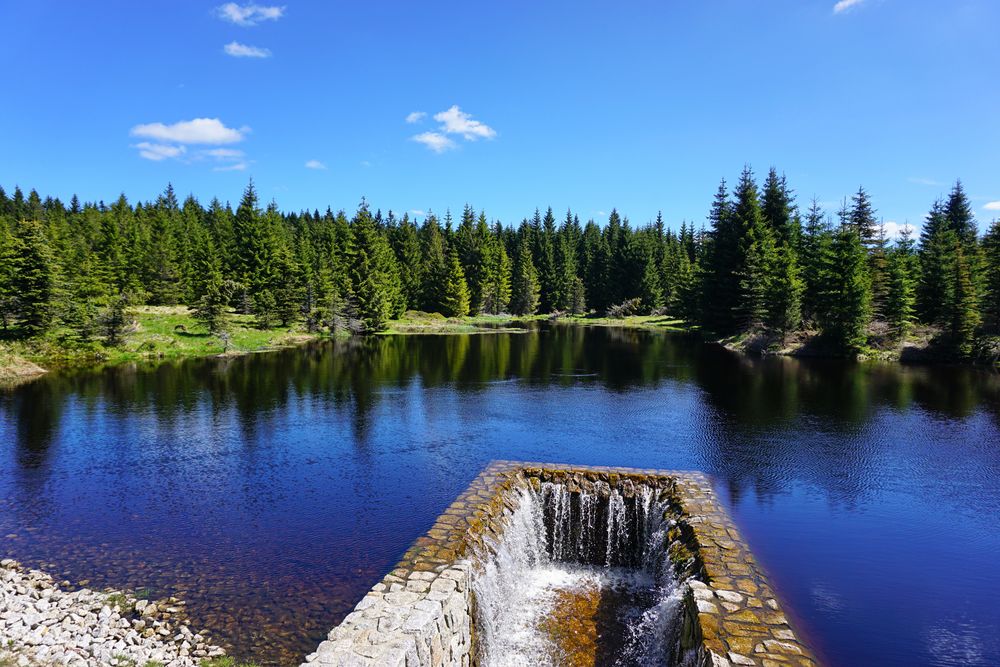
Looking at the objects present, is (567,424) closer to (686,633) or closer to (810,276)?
(686,633)

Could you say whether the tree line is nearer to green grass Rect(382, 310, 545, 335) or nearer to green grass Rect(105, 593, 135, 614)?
green grass Rect(382, 310, 545, 335)

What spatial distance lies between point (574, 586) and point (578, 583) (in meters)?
0.23

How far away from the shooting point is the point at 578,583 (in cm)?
1583

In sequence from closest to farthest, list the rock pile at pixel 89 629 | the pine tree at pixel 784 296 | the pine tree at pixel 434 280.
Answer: the rock pile at pixel 89 629
the pine tree at pixel 784 296
the pine tree at pixel 434 280

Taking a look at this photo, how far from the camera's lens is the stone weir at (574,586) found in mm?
10047

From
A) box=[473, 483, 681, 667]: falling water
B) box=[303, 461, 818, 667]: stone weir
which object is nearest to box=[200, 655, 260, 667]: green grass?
box=[303, 461, 818, 667]: stone weir

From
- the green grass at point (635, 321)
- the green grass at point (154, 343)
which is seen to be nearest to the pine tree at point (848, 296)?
the green grass at point (635, 321)

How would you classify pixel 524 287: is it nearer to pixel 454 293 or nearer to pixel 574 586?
pixel 454 293

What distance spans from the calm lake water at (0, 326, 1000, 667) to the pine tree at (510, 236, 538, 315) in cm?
7703

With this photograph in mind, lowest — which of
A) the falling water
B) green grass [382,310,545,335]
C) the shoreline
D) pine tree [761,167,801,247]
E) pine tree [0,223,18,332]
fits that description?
the falling water

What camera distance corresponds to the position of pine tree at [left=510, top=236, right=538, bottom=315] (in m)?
122

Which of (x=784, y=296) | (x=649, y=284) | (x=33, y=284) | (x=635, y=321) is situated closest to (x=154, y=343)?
(x=33, y=284)

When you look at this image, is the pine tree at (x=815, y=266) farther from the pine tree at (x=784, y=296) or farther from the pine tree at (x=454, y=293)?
the pine tree at (x=454, y=293)

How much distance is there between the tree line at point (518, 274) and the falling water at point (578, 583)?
162 ft
